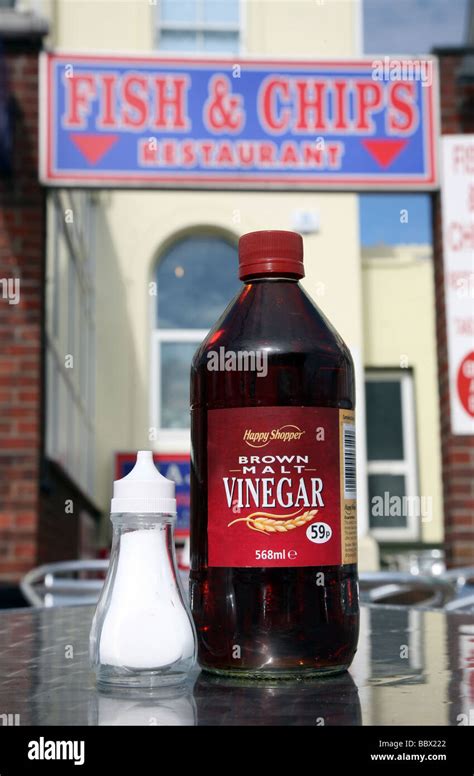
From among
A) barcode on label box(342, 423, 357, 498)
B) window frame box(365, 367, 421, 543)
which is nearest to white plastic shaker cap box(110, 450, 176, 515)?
barcode on label box(342, 423, 357, 498)

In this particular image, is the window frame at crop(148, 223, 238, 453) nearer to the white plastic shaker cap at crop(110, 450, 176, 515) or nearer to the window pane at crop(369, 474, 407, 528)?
the window pane at crop(369, 474, 407, 528)

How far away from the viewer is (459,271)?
4.61 m

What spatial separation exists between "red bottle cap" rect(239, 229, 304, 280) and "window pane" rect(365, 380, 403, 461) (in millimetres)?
8312

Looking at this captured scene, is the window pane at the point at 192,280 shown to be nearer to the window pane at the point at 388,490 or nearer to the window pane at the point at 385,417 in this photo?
the window pane at the point at 385,417

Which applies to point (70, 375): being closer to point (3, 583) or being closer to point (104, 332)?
point (104, 332)

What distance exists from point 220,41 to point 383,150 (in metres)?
4.66

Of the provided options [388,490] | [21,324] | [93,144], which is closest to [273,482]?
[21,324]

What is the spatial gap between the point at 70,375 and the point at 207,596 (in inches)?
225

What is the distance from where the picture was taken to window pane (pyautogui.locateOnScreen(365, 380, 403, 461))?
29.9ft

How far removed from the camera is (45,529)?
454cm

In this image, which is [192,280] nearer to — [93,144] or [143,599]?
[93,144]

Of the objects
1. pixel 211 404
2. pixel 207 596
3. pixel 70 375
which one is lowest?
pixel 207 596
